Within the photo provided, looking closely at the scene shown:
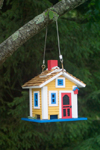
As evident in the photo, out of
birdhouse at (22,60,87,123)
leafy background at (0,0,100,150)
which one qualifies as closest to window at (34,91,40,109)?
birdhouse at (22,60,87,123)

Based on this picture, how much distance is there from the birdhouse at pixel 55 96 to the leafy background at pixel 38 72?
179 centimetres

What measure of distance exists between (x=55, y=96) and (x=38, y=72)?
2.38m

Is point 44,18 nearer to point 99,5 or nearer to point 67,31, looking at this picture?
point 99,5

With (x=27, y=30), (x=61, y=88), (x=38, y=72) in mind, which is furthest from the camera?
(x=38, y=72)

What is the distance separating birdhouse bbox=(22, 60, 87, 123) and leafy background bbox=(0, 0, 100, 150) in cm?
179

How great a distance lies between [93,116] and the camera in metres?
5.25

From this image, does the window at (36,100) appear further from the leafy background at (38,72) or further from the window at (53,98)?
the leafy background at (38,72)

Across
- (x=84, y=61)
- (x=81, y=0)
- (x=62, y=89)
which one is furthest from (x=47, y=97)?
(x=84, y=61)

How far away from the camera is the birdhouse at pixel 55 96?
2764mm

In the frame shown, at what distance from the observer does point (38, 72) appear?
5.16 meters

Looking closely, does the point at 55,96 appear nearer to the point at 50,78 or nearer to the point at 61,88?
the point at 61,88

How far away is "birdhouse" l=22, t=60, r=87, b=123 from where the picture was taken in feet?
9.07

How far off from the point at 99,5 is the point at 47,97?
126cm

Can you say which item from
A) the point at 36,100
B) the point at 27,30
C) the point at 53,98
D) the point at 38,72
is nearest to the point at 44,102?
the point at 53,98
